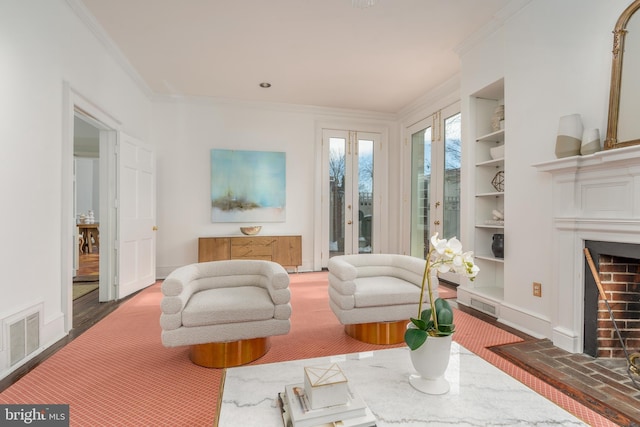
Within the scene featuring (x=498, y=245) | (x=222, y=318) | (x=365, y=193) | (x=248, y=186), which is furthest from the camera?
(x=365, y=193)

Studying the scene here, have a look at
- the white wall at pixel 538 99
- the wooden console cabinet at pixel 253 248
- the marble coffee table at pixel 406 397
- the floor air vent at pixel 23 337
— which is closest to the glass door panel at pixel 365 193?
the wooden console cabinet at pixel 253 248

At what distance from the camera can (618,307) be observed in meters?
2.22

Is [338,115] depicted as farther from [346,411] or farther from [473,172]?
[346,411]

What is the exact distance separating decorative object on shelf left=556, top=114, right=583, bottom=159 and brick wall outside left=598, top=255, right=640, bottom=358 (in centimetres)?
78

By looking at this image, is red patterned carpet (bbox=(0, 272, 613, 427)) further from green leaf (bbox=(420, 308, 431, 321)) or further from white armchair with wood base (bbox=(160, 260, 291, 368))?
green leaf (bbox=(420, 308, 431, 321))

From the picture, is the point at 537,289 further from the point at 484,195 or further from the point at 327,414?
the point at 327,414

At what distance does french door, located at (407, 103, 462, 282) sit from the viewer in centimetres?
441

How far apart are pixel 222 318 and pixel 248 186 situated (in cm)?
342

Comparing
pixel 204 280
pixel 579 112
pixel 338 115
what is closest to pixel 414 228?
pixel 338 115

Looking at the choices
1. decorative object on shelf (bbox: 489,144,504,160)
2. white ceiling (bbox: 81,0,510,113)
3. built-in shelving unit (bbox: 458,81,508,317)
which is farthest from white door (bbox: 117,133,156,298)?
decorative object on shelf (bbox: 489,144,504,160)

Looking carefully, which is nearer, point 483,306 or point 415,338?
point 415,338

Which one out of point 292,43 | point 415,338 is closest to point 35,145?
point 292,43

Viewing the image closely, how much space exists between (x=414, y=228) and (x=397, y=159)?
4.40 feet

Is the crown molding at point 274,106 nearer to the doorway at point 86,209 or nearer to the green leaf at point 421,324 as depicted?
the doorway at point 86,209
